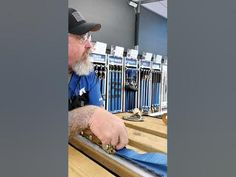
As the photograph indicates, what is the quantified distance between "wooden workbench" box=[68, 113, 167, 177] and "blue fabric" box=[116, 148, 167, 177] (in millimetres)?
77

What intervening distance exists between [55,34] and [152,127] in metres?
1.19

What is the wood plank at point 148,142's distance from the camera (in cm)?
112

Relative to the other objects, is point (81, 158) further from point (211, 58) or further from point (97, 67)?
point (97, 67)

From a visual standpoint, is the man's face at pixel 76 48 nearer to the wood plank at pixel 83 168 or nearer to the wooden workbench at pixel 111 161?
the wooden workbench at pixel 111 161

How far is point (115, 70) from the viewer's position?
14.8 ft

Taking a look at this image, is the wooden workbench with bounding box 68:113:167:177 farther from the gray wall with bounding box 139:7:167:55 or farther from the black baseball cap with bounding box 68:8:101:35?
the gray wall with bounding box 139:7:167:55

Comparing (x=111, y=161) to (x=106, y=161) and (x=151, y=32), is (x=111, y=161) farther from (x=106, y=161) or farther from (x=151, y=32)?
(x=151, y=32)

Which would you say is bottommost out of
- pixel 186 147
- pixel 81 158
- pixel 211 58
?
pixel 81 158

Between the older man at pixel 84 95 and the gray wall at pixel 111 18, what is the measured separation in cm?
290

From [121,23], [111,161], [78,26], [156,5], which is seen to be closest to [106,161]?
[111,161]

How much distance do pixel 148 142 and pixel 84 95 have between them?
0.68 metres

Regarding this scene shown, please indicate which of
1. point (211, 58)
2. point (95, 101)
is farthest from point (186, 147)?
point (95, 101)

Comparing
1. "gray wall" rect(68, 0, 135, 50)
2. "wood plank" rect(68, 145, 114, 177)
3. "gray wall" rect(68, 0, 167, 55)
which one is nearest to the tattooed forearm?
"wood plank" rect(68, 145, 114, 177)

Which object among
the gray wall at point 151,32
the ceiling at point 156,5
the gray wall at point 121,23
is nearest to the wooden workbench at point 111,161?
the gray wall at point 121,23
